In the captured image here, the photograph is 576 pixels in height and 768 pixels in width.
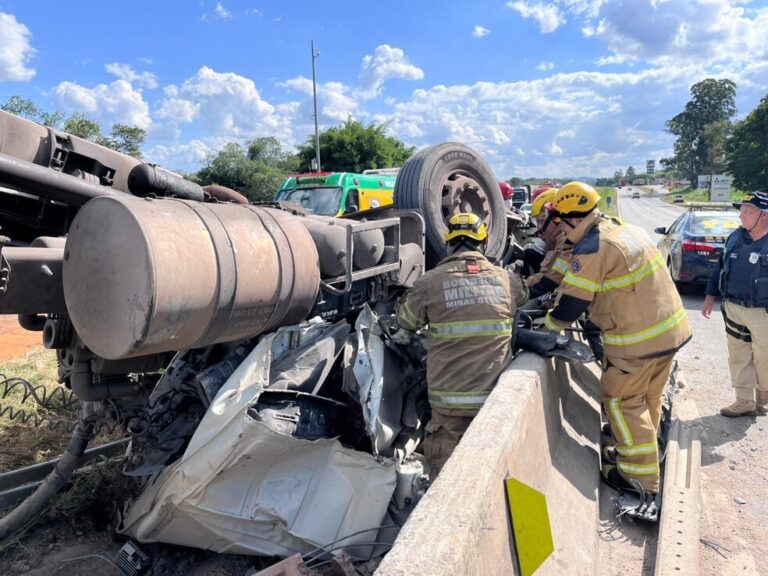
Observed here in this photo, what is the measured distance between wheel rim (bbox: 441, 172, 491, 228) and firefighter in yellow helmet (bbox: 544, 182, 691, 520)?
5.55ft

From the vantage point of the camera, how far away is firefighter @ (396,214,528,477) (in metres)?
2.96

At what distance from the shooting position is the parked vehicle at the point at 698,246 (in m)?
8.92

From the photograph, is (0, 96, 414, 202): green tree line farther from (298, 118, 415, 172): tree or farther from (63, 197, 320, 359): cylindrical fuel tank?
(63, 197, 320, 359): cylindrical fuel tank

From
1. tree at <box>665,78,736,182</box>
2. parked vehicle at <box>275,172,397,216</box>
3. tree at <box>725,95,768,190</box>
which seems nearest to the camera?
parked vehicle at <box>275,172,397,216</box>

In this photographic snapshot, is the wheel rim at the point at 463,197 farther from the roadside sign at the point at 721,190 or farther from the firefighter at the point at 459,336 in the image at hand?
the roadside sign at the point at 721,190

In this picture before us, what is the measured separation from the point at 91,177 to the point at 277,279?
1250 mm

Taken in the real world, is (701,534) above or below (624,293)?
below

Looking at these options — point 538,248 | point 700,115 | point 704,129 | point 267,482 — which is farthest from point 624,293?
point 700,115

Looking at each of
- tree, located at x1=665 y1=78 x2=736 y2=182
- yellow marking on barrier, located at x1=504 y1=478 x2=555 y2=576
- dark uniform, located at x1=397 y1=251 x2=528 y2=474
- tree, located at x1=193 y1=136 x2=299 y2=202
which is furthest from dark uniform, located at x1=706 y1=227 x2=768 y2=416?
tree, located at x1=665 y1=78 x2=736 y2=182

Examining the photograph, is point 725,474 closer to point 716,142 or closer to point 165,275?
point 165,275

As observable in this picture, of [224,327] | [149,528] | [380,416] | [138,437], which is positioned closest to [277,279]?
[224,327]

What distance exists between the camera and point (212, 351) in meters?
3.07

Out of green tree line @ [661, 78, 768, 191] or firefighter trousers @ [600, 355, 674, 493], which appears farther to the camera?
green tree line @ [661, 78, 768, 191]

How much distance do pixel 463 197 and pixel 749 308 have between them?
7.74ft
